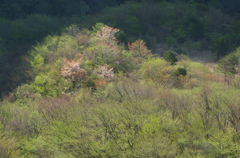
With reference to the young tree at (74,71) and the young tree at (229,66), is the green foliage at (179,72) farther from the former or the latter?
the young tree at (74,71)

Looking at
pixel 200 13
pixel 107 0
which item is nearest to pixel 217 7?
pixel 200 13

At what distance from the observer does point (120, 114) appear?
1819 centimetres

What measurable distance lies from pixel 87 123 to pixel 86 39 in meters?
24.9

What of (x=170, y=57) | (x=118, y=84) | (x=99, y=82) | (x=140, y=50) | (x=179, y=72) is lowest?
(x=99, y=82)

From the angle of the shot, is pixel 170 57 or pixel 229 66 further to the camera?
pixel 170 57

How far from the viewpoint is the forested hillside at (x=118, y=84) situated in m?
16.6

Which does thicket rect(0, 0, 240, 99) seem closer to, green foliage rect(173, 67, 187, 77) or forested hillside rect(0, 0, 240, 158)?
forested hillside rect(0, 0, 240, 158)

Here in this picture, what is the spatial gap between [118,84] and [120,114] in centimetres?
763

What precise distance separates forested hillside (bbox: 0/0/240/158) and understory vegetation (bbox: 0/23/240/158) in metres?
0.10

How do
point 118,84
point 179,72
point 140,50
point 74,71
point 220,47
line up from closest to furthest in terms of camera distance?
point 118,84
point 74,71
point 179,72
point 140,50
point 220,47

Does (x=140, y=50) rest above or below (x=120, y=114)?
below

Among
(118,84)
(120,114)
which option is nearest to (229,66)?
(118,84)

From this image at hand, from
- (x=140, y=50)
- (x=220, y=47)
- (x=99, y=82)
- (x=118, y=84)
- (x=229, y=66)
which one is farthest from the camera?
(x=220, y=47)

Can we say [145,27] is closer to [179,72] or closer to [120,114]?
[179,72]
